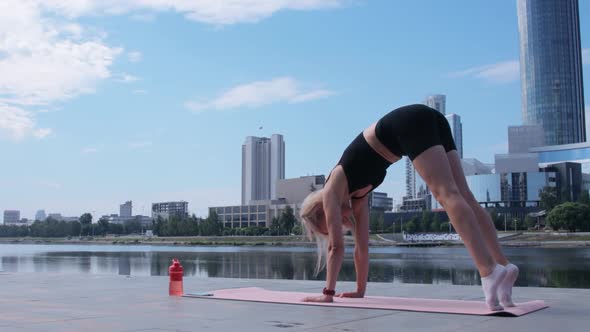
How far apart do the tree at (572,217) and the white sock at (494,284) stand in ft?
372

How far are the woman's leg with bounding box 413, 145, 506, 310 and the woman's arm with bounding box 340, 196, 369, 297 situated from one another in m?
1.88

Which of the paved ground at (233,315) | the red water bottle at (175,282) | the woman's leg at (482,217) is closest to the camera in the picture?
the paved ground at (233,315)

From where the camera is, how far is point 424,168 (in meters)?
6.82

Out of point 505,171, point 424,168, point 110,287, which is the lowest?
point 110,287

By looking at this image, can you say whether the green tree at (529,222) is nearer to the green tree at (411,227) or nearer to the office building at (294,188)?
the green tree at (411,227)

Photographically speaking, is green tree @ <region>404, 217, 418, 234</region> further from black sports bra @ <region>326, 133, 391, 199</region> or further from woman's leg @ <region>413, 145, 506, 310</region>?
woman's leg @ <region>413, 145, 506, 310</region>

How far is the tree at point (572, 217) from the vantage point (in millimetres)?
110000

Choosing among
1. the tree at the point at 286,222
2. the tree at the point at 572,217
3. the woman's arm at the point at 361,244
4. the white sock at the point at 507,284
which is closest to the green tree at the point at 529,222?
the tree at the point at 572,217

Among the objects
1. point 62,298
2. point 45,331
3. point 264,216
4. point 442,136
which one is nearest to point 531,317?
point 442,136

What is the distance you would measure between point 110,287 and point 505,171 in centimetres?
15724

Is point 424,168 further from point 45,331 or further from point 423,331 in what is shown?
point 45,331

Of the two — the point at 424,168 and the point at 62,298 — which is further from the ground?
the point at 424,168

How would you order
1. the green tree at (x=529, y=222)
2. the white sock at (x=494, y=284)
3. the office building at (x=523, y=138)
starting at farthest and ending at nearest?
1. the office building at (x=523, y=138)
2. the green tree at (x=529, y=222)
3. the white sock at (x=494, y=284)

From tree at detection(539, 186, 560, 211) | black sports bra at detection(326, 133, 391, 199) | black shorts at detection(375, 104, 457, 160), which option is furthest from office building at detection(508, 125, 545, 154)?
black shorts at detection(375, 104, 457, 160)
